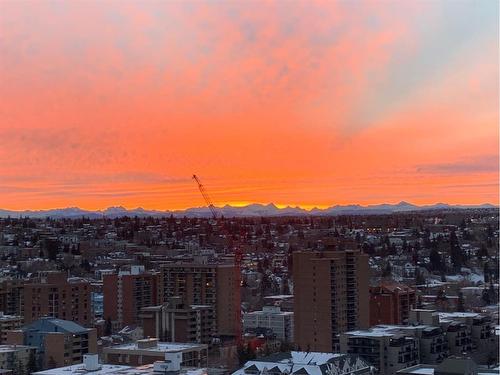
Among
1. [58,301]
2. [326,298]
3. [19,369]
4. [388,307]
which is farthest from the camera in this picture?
[58,301]

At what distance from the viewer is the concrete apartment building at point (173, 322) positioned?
31.0 feet

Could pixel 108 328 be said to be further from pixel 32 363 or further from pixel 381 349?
pixel 381 349

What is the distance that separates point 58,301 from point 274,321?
268cm

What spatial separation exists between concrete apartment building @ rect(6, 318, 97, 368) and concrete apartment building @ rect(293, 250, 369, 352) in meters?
2.23

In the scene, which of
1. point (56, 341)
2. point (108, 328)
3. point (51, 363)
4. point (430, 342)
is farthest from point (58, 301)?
point (430, 342)

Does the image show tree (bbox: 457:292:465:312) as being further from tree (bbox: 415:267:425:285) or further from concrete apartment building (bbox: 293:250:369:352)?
concrete apartment building (bbox: 293:250:369:352)

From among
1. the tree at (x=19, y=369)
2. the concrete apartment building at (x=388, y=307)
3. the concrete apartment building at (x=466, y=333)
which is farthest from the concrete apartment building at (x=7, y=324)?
the concrete apartment building at (x=466, y=333)

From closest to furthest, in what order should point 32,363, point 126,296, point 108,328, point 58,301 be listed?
1. point 32,363
2. point 58,301
3. point 108,328
4. point 126,296

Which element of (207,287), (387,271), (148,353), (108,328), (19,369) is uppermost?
(207,287)

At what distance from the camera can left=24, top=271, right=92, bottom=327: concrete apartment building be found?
1062cm

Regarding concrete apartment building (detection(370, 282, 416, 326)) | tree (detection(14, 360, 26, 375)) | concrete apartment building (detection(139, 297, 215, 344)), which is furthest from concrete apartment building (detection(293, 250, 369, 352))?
tree (detection(14, 360, 26, 375))

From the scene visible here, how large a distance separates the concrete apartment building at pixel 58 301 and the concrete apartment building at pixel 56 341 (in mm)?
2369

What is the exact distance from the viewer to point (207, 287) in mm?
11727

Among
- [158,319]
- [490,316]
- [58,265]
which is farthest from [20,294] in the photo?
[58,265]
